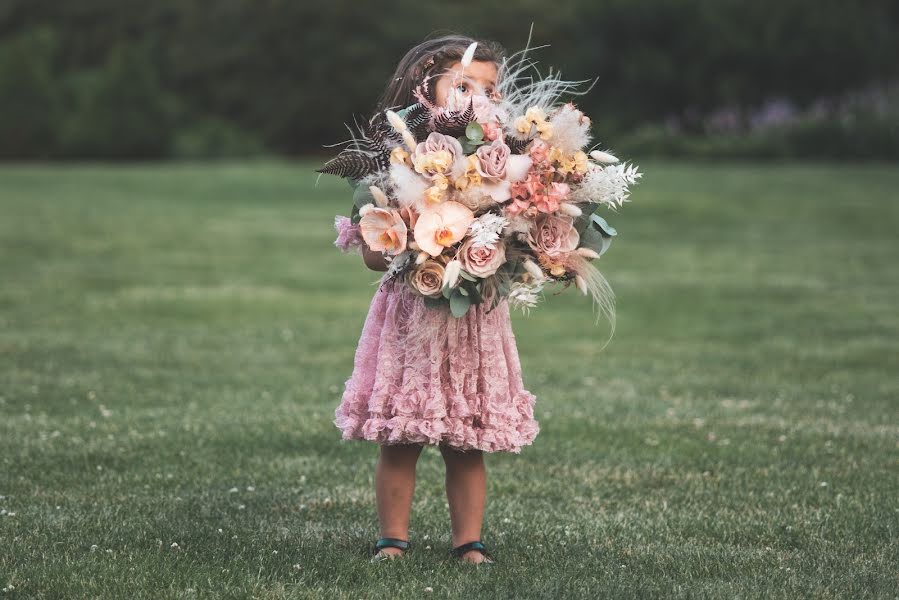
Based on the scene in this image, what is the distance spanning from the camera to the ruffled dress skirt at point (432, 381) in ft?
13.8

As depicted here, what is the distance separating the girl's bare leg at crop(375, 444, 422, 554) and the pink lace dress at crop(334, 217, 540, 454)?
0.15m

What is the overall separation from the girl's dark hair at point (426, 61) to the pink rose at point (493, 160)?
1.26ft

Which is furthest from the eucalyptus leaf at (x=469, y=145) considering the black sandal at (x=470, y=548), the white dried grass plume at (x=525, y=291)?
the black sandal at (x=470, y=548)

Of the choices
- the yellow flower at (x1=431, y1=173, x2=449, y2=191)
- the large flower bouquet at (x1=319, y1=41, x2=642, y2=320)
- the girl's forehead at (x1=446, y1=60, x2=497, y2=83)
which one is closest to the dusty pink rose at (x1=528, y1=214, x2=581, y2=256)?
the large flower bouquet at (x1=319, y1=41, x2=642, y2=320)

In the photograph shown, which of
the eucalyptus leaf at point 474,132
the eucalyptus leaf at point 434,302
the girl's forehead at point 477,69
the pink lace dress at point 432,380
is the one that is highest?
the girl's forehead at point 477,69

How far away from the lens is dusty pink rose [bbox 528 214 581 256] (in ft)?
13.3

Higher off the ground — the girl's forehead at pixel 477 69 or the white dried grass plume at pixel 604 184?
the girl's forehead at pixel 477 69

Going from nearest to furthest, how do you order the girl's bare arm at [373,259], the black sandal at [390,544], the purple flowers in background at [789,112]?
the girl's bare arm at [373,259], the black sandal at [390,544], the purple flowers in background at [789,112]

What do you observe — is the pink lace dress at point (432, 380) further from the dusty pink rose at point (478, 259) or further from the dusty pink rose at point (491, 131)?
the dusty pink rose at point (491, 131)

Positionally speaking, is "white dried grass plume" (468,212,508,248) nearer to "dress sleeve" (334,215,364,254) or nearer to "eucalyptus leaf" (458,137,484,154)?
"eucalyptus leaf" (458,137,484,154)

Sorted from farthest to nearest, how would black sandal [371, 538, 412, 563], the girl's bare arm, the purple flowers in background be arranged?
the purple flowers in background
black sandal [371, 538, 412, 563]
the girl's bare arm

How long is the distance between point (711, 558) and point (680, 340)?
5.74m

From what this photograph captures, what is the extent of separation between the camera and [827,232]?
17625 mm

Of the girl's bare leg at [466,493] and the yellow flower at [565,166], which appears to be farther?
the girl's bare leg at [466,493]
